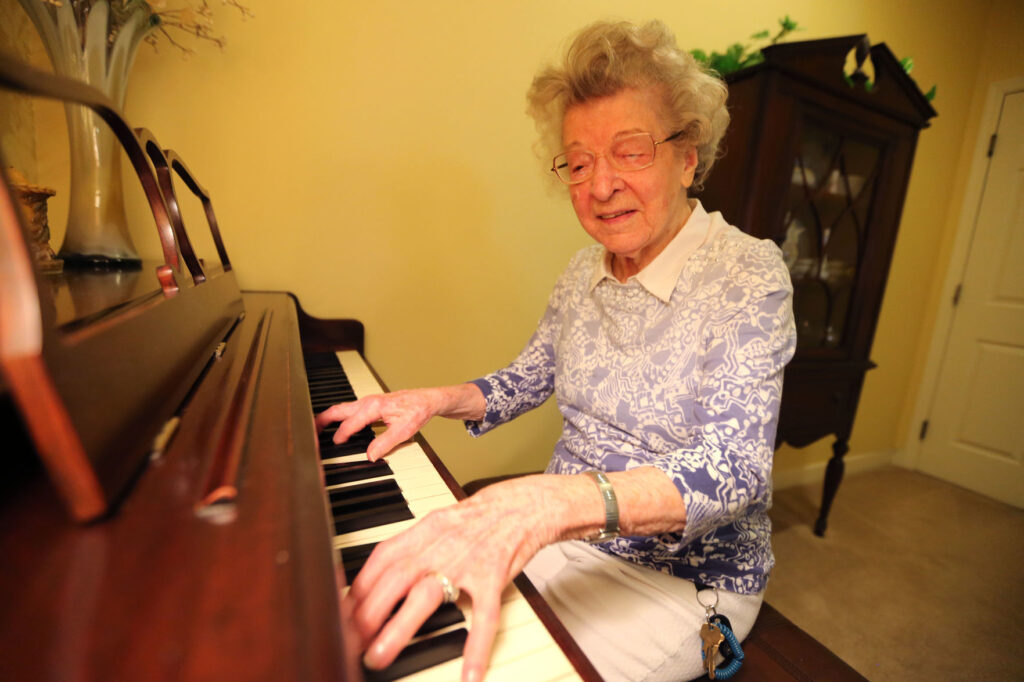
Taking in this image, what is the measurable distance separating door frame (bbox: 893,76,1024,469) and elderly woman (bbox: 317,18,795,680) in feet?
9.47

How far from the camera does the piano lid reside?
10.1 inches

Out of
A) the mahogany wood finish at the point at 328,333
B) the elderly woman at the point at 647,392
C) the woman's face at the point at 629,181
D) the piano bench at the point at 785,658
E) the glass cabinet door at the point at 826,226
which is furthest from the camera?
the glass cabinet door at the point at 826,226

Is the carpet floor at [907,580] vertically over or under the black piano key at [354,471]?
under

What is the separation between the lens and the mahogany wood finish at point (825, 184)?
1.45 meters

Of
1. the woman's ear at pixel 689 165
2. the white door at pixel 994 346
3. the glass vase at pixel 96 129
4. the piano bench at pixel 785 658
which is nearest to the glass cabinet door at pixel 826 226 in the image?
the woman's ear at pixel 689 165

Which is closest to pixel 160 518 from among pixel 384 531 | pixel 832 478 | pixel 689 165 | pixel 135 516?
pixel 135 516

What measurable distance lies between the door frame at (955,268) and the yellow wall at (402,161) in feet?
5.28

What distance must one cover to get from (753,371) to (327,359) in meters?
1.01

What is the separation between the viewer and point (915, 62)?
2.44 metres

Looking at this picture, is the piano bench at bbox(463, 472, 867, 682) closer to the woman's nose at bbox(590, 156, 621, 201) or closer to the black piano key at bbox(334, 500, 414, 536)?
the black piano key at bbox(334, 500, 414, 536)

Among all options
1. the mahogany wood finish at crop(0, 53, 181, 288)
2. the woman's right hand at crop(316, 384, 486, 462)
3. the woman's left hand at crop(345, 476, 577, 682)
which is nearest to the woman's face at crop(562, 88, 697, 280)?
the woman's right hand at crop(316, 384, 486, 462)

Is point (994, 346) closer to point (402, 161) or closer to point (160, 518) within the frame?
point (402, 161)

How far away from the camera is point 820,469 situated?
8.74 feet

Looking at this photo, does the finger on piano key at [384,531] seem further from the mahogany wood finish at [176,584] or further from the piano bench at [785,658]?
the piano bench at [785,658]
